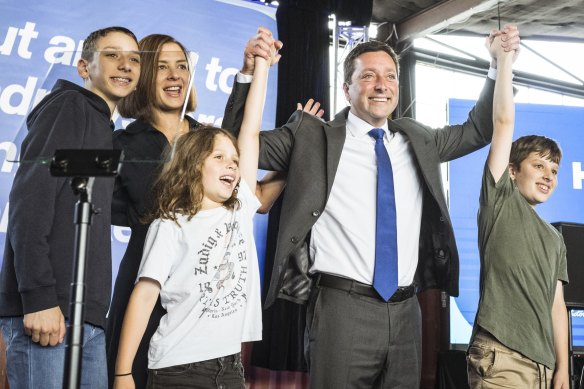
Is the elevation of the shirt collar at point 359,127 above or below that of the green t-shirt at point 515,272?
above

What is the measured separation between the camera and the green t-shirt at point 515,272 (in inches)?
96.3

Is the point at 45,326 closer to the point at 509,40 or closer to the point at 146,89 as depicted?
the point at 146,89

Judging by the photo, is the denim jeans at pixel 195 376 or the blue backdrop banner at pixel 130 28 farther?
the blue backdrop banner at pixel 130 28

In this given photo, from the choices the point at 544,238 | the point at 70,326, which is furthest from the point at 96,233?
the point at 544,238

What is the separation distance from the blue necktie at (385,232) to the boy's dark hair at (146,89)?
0.64m

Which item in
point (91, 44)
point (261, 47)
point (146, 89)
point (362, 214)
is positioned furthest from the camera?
point (362, 214)

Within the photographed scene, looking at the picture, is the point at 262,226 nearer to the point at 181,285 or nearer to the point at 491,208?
the point at 491,208

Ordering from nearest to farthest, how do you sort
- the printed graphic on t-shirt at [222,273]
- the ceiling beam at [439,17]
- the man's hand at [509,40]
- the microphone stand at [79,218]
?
the microphone stand at [79,218] < the printed graphic on t-shirt at [222,273] < the man's hand at [509,40] < the ceiling beam at [439,17]

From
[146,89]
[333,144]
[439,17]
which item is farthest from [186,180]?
[439,17]

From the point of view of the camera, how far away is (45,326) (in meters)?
1.63

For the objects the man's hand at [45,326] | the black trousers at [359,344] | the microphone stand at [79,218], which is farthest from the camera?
the black trousers at [359,344]

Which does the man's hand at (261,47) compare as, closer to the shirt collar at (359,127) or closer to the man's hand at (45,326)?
the shirt collar at (359,127)

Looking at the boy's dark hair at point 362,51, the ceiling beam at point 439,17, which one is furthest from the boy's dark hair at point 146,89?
the ceiling beam at point 439,17

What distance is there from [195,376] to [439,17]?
5.23 m
